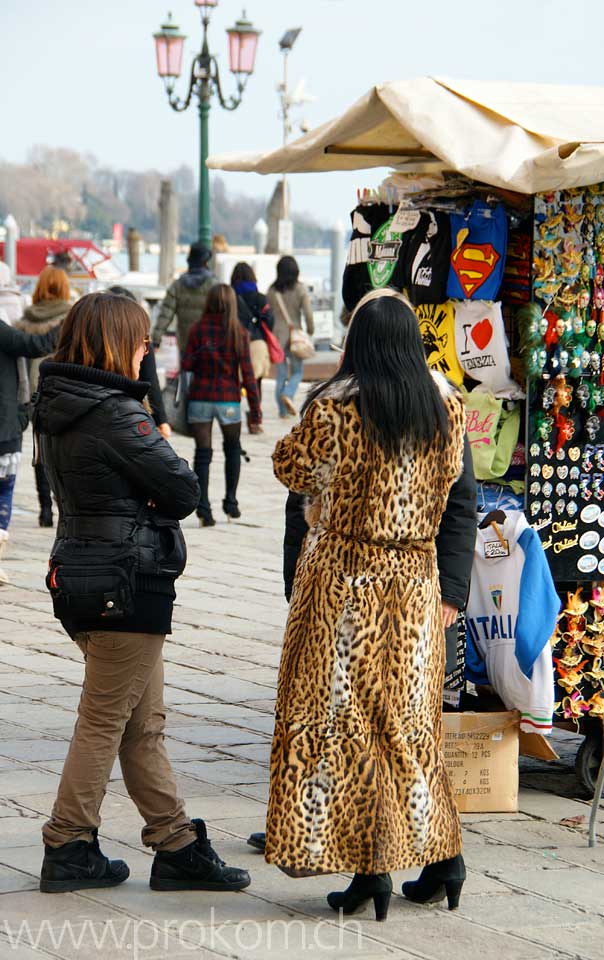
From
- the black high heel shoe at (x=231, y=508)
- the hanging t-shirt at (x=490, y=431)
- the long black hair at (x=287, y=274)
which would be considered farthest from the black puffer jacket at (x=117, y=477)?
the long black hair at (x=287, y=274)

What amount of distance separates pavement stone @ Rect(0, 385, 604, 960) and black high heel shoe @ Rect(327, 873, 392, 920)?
0.13ft

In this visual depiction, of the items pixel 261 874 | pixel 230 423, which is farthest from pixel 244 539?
pixel 261 874

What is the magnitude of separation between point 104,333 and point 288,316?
14.3 meters

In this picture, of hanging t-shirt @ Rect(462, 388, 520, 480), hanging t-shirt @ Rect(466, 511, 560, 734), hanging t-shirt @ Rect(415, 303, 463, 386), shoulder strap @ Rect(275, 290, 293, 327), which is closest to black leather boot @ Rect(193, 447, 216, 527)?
hanging t-shirt @ Rect(415, 303, 463, 386)

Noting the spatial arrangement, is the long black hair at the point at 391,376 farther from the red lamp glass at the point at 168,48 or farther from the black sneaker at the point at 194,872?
the red lamp glass at the point at 168,48

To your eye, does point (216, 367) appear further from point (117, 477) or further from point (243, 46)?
point (243, 46)

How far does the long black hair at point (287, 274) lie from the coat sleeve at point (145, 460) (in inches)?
546

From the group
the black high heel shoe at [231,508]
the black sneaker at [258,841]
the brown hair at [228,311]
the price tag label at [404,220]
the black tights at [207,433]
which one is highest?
the price tag label at [404,220]

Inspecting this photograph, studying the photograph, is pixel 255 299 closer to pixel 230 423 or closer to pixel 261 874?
pixel 230 423

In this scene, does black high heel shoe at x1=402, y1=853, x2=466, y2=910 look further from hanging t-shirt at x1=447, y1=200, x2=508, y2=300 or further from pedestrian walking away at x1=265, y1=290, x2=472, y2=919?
hanging t-shirt at x1=447, y1=200, x2=508, y2=300

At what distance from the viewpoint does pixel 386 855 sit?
3.93 metres

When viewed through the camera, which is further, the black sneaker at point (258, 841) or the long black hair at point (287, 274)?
the long black hair at point (287, 274)

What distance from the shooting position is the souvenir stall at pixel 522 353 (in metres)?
5.10

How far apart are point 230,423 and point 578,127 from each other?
19.8 feet
